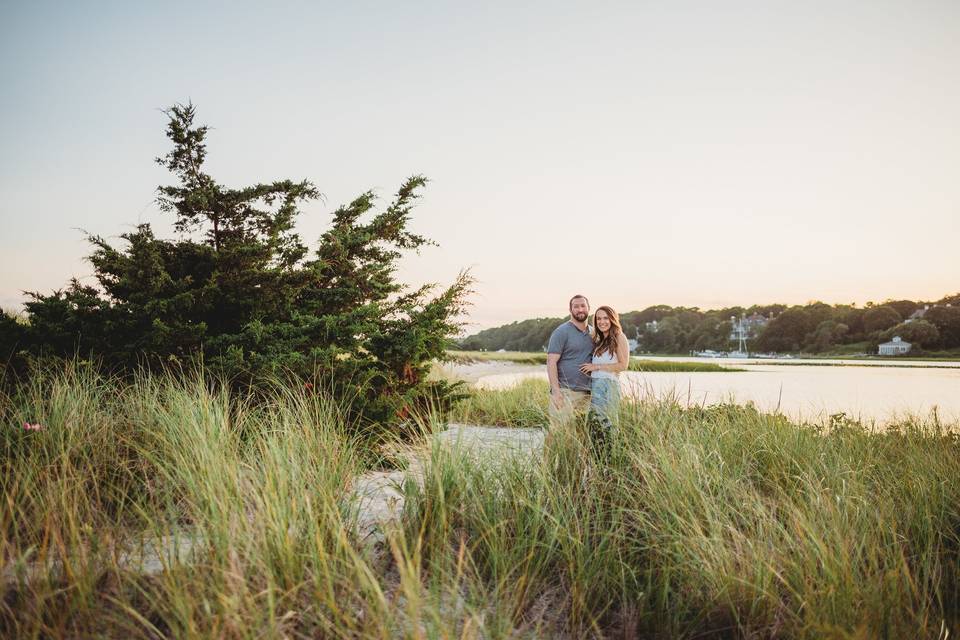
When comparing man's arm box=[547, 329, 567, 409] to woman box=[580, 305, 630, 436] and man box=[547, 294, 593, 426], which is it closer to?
man box=[547, 294, 593, 426]

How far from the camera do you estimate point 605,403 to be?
5.69m

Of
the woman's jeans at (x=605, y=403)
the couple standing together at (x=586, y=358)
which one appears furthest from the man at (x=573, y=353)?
the woman's jeans at (x=605, y=403)

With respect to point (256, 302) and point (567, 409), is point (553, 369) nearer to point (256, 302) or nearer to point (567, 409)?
point (567, 409)

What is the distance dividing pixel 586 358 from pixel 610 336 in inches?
16.5

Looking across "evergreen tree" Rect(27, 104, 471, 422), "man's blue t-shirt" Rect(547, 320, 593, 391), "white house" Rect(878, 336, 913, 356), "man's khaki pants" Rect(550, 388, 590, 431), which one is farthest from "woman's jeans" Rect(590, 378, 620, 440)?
"white house" Rect(878, 336, 913, 356)

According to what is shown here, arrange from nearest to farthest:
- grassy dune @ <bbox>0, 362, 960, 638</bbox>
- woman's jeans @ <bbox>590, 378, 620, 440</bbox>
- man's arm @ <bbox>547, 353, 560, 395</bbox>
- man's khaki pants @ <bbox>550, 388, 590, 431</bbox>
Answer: grassy dune @ <bbox>0, 362, 960, 638</bbox> → man's khaki pants @ <bbox>550, 388, 590, 431</bbox> → woman's jeans @ <bbox>590, 378, 620, 440</bbox> → man's arm @ <bbox>547, 353, 560, 395</bbox>

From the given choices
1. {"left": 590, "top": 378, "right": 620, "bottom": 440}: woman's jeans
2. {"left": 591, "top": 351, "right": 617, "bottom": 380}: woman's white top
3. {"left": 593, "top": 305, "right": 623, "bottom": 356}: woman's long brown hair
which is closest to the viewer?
{"left": 590, "top": 378, "right": 620, "bottom": 440}: woman's jeans

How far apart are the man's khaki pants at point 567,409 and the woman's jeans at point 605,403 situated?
0.17 meters

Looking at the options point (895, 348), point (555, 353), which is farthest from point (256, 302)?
point (895, 348)

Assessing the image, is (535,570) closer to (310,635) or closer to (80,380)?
(310,635)

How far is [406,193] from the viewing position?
6.91 metres

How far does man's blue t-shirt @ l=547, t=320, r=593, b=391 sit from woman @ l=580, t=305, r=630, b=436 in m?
0.10

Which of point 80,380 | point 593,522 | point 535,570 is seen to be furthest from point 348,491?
point 80,380

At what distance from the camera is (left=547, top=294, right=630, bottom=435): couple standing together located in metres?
5.90
